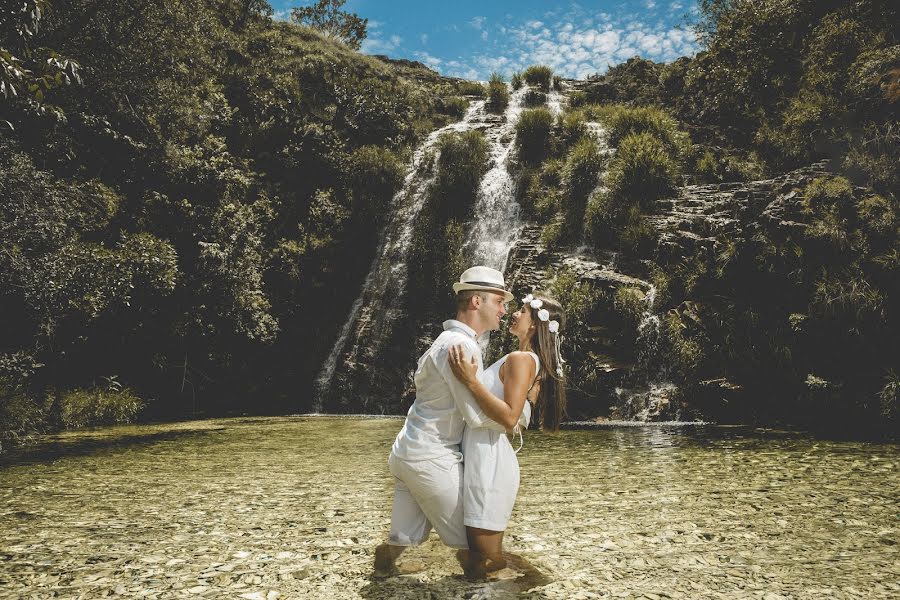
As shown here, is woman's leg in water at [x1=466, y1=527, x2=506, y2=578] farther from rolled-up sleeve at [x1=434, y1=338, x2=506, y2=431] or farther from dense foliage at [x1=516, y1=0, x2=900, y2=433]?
dense foliage at [x1=516, y1=0, x2=900, y2=433]

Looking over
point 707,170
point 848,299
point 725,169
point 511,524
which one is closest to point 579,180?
point 707,170

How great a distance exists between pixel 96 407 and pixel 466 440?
14.0m

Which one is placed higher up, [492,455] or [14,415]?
[492,455]

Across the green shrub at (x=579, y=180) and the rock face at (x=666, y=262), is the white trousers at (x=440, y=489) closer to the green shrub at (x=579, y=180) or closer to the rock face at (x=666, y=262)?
the rock face at (x=666, y=262)

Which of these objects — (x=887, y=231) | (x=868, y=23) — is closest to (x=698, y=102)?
(x=868, y=23)

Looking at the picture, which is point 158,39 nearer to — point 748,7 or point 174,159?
point 174,159

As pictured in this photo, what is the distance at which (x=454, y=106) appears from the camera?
25.6 metres

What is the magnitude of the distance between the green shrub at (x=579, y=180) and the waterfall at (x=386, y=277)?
5.10 m

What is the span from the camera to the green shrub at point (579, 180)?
57.3ft

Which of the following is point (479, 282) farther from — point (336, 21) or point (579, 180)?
point (336, 21)

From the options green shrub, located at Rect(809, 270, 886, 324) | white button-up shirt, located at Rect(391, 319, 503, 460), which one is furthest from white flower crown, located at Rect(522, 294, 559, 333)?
green shrub, located at Rect(809, 270, 886, 324)

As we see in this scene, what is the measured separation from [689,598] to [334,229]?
19.1 meters

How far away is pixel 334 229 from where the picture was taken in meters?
21.2

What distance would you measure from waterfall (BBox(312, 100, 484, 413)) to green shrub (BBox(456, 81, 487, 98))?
19.8 feet
